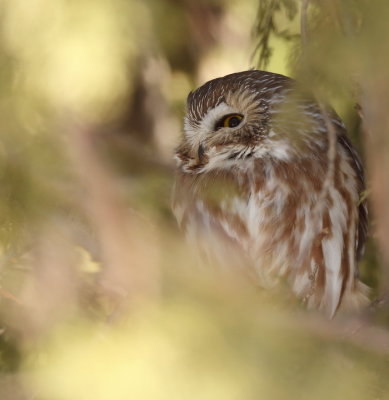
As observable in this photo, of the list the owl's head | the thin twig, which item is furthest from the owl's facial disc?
the thin twig

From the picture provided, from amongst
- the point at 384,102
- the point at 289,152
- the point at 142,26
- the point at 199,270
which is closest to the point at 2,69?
the point at 142,26

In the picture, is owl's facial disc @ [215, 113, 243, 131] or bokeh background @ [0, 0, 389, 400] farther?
owl's facial disc @ [215, 113, 243, 131]

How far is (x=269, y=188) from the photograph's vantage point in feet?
7.92

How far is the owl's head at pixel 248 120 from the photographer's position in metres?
2.43

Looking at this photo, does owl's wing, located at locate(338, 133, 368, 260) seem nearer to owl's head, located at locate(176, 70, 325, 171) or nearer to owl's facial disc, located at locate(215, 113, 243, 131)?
owl's head, located at locate(176, 70, 325, 171)

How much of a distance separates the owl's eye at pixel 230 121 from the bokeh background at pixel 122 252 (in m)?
0.38

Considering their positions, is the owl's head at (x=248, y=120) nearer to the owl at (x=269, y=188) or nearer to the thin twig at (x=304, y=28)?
the owl at (x=269, y=188)

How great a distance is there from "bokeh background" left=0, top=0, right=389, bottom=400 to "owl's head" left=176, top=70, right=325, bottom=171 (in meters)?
0.30

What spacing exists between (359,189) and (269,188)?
38 cm

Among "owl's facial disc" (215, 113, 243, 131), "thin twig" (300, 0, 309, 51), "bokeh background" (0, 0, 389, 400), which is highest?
"owl's facial disc" (215, 113, 243, 131)

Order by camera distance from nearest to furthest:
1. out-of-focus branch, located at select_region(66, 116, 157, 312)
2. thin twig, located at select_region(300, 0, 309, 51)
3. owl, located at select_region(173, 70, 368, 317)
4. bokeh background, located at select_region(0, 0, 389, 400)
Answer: thin twig, located at select_region(300, 0, 309, 51) → bokeh background, located at select_region(0, 0, 389, 400) → out-of-focus branch, located at select_region(66, 116, 157, 312) → owl, located at select_region(173, 70, 368, 317)

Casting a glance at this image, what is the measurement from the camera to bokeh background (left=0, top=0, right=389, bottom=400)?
171cm

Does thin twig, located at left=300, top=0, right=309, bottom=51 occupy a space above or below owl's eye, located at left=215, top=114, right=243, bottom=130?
below

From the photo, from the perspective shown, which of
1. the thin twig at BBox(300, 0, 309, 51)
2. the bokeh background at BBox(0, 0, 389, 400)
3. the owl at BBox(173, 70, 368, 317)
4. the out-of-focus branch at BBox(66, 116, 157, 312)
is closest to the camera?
the thin twig at BBox(300, 0, 309, 51)
